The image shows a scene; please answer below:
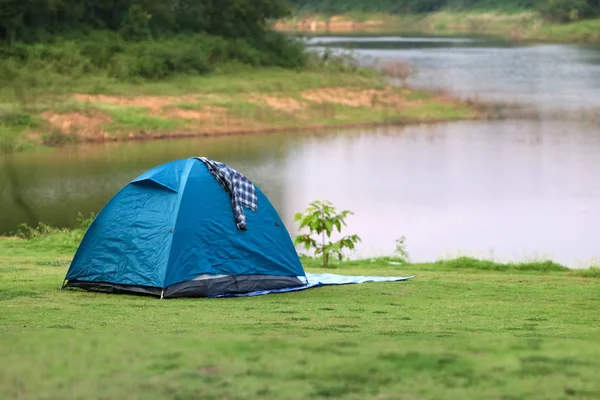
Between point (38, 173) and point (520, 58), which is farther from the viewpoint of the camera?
point (520, 58)

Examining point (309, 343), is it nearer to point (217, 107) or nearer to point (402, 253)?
point (402, 253)

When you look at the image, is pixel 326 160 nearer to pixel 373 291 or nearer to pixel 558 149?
pixel 558 149

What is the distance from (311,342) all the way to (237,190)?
181 inches

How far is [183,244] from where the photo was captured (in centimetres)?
1050

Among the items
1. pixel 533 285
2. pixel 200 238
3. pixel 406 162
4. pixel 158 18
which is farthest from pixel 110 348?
pixel 158 18

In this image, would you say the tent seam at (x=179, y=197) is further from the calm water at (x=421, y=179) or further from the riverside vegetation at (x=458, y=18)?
the riverside vegetation at (x=458, y=18)

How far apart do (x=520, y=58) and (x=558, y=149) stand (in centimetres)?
3068

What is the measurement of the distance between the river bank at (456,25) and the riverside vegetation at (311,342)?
215 ft

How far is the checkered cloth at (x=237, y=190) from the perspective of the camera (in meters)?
10.8

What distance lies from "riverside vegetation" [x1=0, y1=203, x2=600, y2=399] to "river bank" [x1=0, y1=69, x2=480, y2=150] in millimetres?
20188

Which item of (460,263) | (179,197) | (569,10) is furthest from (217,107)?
(569,10)

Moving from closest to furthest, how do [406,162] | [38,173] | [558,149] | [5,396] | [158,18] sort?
[5,396] < [38,173] < [406,162] < [558,149] < [158,18]

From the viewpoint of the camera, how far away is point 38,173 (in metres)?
25.6

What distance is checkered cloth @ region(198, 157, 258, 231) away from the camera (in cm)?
1080
